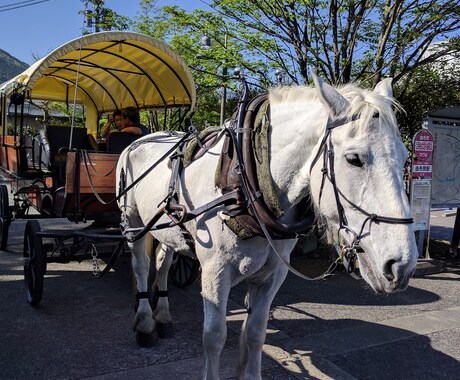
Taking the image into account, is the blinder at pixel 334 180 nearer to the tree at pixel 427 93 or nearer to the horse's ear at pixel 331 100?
the horse's ear at pixel 331 100

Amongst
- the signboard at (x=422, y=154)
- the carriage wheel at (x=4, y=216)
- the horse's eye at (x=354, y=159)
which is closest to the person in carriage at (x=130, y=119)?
the carriage wheel at (x=4, y=216)

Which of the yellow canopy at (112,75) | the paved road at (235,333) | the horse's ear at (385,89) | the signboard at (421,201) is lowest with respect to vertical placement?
the paved road at (235,333)

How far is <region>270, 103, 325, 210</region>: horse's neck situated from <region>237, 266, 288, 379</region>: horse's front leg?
0.65m

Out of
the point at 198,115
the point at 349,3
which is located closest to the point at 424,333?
the point at 349,3

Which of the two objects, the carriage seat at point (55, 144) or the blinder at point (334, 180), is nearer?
the blinder at point (334, 180)

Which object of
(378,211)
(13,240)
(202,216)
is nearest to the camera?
(378,211)

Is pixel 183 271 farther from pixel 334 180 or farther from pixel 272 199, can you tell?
pixel 334 180

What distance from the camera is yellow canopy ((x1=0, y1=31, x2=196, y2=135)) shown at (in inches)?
191

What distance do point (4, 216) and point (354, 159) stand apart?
20.3ft

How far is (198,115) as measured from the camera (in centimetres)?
1263

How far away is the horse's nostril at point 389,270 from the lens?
177cm

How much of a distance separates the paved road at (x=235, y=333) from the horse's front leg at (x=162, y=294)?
0.13 m

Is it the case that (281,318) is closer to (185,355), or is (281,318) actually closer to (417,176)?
(185,355)

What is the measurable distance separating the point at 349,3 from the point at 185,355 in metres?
Result: 5.89
